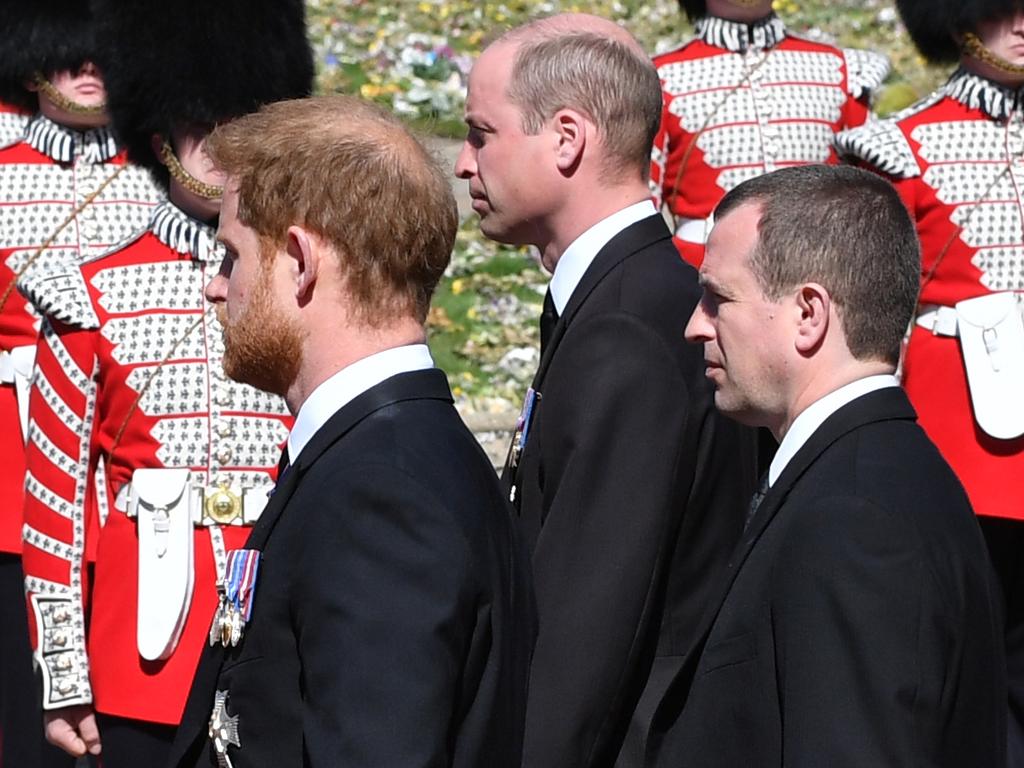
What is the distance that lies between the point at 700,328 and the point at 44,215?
2.66 metres

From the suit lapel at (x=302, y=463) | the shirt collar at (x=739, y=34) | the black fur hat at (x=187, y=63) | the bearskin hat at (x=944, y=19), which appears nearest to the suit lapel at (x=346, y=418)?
the suit lapel at (x=302, y=463)

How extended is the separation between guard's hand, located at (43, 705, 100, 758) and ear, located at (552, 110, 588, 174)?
4.80 ft

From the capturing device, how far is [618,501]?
3.23m

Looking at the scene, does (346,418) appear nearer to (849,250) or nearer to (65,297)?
(849,250)

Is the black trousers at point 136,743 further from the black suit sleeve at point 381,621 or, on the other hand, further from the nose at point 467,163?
the black suit sleeve at point 381,621

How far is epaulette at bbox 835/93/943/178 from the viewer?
525 cm

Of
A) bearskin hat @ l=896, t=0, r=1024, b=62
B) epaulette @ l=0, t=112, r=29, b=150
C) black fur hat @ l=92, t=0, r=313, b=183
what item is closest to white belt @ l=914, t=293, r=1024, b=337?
bearskin hat @ l=896, t=0, r=1024, b=62

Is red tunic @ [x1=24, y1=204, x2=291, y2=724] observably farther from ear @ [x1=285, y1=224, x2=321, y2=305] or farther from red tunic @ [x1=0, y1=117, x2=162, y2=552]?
ear @ [x1=285, y1=224, x2=321, y2=305]

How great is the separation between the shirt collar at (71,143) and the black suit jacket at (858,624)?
2.94 meters

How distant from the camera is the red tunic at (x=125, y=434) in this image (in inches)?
149

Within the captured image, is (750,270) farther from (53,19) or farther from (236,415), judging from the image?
(53,19)

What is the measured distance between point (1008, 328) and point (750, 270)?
96.4 inches

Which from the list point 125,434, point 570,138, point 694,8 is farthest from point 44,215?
point 694,8

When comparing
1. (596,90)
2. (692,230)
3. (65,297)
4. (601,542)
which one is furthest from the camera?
(692,230)
